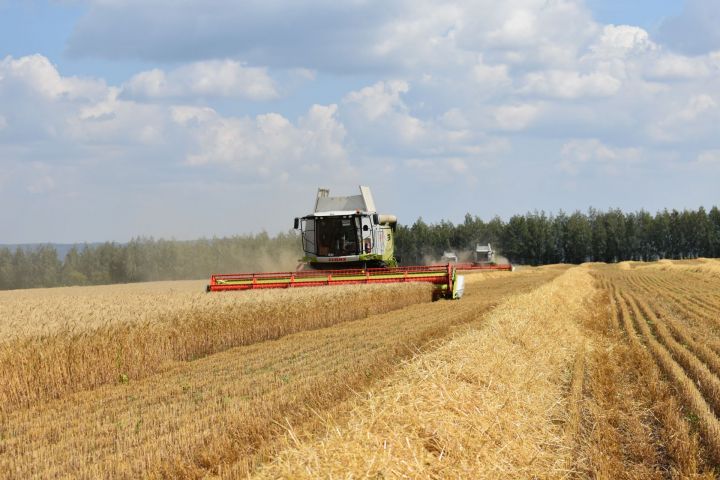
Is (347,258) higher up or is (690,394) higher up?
(347,258)

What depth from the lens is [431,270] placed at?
20.8 metres

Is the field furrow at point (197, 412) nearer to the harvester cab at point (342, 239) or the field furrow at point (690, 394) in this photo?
the field furrow at point (690, 394)

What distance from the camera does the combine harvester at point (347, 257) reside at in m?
19.2

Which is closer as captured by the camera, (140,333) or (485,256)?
(140,333)

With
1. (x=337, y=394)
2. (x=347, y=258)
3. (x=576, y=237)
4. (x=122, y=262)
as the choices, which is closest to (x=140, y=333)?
(x=337, y=394)

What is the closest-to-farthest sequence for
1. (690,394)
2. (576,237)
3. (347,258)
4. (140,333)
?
(690,394)
(140,333)
(347,258)
(576,237)

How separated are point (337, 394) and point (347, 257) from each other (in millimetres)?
14222

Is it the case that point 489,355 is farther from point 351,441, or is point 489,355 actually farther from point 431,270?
point 431,270

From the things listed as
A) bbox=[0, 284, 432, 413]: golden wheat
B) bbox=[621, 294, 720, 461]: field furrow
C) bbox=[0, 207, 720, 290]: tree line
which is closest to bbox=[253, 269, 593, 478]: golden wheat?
bbox=[621, 294, 720, 461]: field furrow

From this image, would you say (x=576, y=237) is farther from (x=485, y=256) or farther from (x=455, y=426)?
(x=455, y=426)

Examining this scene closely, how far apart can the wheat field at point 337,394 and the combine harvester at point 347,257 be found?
4912 millimetres

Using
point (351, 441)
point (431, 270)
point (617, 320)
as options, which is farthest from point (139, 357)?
point (431, 270)

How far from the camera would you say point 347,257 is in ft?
70.3

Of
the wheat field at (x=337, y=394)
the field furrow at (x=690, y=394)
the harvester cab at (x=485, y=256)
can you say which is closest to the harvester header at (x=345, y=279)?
the wheat field at (x=337, y=394)
